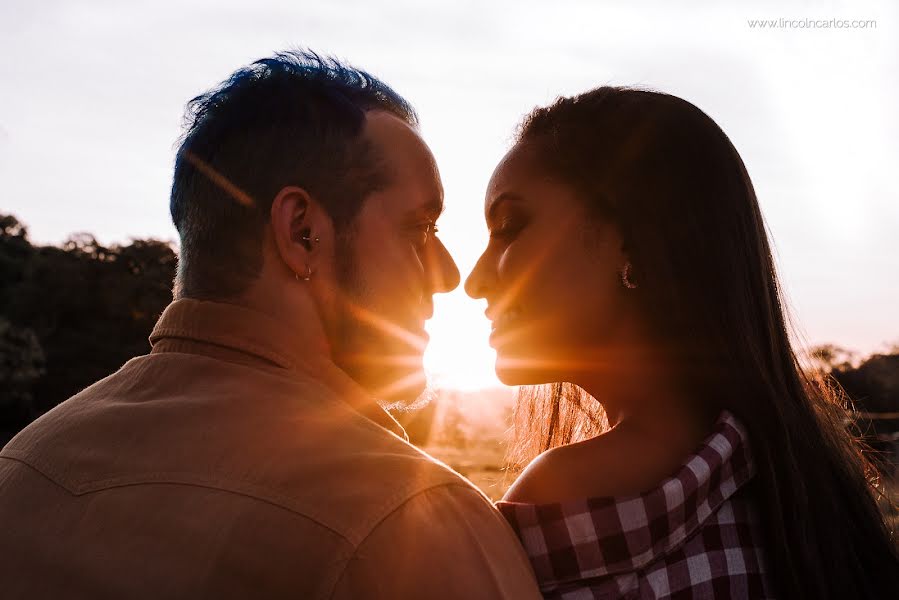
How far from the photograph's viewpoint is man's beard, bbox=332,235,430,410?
2531 millimetres

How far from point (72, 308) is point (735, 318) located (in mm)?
45378

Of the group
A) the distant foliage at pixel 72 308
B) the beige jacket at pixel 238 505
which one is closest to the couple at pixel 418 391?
the beige jacket at pixel 238 505

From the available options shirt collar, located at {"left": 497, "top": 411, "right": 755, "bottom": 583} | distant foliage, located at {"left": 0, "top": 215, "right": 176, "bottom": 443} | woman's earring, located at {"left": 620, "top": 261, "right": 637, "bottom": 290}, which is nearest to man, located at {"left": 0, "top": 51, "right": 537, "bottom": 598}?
shirt collar, located at {"left": 497, "top": 411, "right": 755, "bottom": 583}

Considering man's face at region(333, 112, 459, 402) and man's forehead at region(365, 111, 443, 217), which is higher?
man's forehead at region(365, 111, 443, 217)

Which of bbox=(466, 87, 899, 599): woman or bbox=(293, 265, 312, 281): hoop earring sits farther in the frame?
bbox=(293, 265, 312, 281): hoop earring

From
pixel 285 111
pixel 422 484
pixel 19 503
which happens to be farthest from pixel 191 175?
pixel 422 484

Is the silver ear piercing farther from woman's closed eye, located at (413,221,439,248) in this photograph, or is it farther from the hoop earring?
woman's closed eye, located at (413,221,439,248)

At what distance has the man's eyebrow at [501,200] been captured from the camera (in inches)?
108

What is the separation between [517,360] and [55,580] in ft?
5.43

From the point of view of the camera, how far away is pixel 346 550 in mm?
1465

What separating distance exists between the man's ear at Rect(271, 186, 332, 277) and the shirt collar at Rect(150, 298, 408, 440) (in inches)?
11.6

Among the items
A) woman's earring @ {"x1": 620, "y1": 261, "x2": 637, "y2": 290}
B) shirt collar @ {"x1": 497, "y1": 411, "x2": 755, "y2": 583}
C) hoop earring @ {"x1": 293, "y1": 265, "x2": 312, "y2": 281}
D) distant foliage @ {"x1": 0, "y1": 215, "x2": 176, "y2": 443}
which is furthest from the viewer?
distant foliage @ {"x1": 0, "y1": 215, "x2": 176, "y2": 443}

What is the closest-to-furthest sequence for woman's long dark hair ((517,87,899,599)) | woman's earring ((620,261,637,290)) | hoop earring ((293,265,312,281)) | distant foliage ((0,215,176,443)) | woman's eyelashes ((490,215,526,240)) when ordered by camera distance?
woman's long dark hair ((517,87,899,599)) → hoop earring ((293,265,312,281)) → woman's earring ((620,261,637,290)) → woman's eyelashes ((490,215,526,240)) → distant foliage ((0,215,176,443))

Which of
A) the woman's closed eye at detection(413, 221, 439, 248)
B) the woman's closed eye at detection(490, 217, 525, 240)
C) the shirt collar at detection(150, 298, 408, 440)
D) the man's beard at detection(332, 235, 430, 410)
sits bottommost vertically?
the shirt collar at detection(150, 298, 408, 440)
